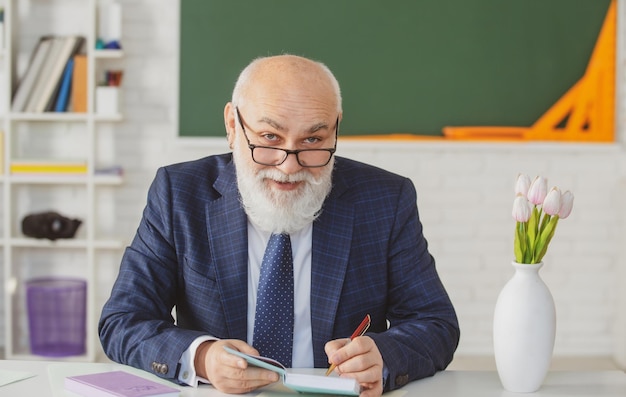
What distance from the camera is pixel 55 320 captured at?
13.5 ft

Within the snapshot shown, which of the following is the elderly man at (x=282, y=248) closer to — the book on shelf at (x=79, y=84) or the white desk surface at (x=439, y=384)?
the white desk surface at (x=439, y=384)

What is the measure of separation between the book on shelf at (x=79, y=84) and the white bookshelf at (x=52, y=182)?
0.04 metres

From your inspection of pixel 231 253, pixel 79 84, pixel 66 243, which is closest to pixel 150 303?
pixel 231 253

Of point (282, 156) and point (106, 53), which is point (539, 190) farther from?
point (106, 53)

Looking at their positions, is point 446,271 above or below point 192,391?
below

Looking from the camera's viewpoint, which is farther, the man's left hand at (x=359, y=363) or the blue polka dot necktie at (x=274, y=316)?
the blue polka dot necktie at (x=274, y=316)

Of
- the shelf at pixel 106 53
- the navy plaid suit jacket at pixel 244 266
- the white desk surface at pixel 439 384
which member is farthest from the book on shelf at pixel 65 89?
the white desk surface at pixel 439 384

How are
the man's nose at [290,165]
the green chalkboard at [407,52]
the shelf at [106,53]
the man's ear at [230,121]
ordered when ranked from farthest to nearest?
the green chalkboard at [407,52] < the shelf at [106,53] < the man's ear at [230,121] < the man's nose at [290,165]

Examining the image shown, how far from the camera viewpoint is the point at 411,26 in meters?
4.21

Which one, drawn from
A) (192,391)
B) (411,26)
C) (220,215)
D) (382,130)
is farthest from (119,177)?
(192,391)

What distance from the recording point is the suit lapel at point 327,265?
201 centimetres

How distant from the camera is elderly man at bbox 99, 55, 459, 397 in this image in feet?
6.39

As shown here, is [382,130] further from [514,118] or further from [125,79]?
[125,79]

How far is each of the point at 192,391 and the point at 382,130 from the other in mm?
2727
